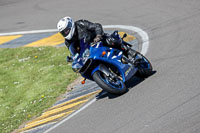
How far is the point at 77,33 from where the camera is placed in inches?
329

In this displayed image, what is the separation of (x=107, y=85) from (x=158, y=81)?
4.20 ft

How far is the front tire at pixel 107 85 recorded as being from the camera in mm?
7910

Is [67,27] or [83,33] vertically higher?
[67,27]

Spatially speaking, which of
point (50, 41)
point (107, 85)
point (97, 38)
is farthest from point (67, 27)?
point (50, 41)

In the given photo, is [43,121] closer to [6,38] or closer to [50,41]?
[50,41]

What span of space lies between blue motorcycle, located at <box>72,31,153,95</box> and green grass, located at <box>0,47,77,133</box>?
218cm

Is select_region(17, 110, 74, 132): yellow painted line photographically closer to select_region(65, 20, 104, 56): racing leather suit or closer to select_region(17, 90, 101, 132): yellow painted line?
select_region(17, 90, 101, 132): yellow painted line

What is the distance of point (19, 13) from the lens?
20.3 m

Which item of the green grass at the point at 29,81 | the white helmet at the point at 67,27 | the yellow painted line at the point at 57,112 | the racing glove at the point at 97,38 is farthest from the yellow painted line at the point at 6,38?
the racing glove at the point at 97,38

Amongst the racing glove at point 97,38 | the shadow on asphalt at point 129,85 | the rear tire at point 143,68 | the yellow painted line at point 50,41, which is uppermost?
the racing glove at point 97,38

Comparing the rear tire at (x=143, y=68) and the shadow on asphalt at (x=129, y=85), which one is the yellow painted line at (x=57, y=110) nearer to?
the shadow on asphalt at (x=129, y=85)

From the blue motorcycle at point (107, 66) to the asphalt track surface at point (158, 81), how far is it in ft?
1.00

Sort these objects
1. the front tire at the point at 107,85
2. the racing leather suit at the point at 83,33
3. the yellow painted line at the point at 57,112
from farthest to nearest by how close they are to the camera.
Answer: the yellow painted line at the point at 57,112
the racing leather suit at the point at 83,33
the front tire at the point at 107,85

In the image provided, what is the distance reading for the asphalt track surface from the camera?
6727 mm
